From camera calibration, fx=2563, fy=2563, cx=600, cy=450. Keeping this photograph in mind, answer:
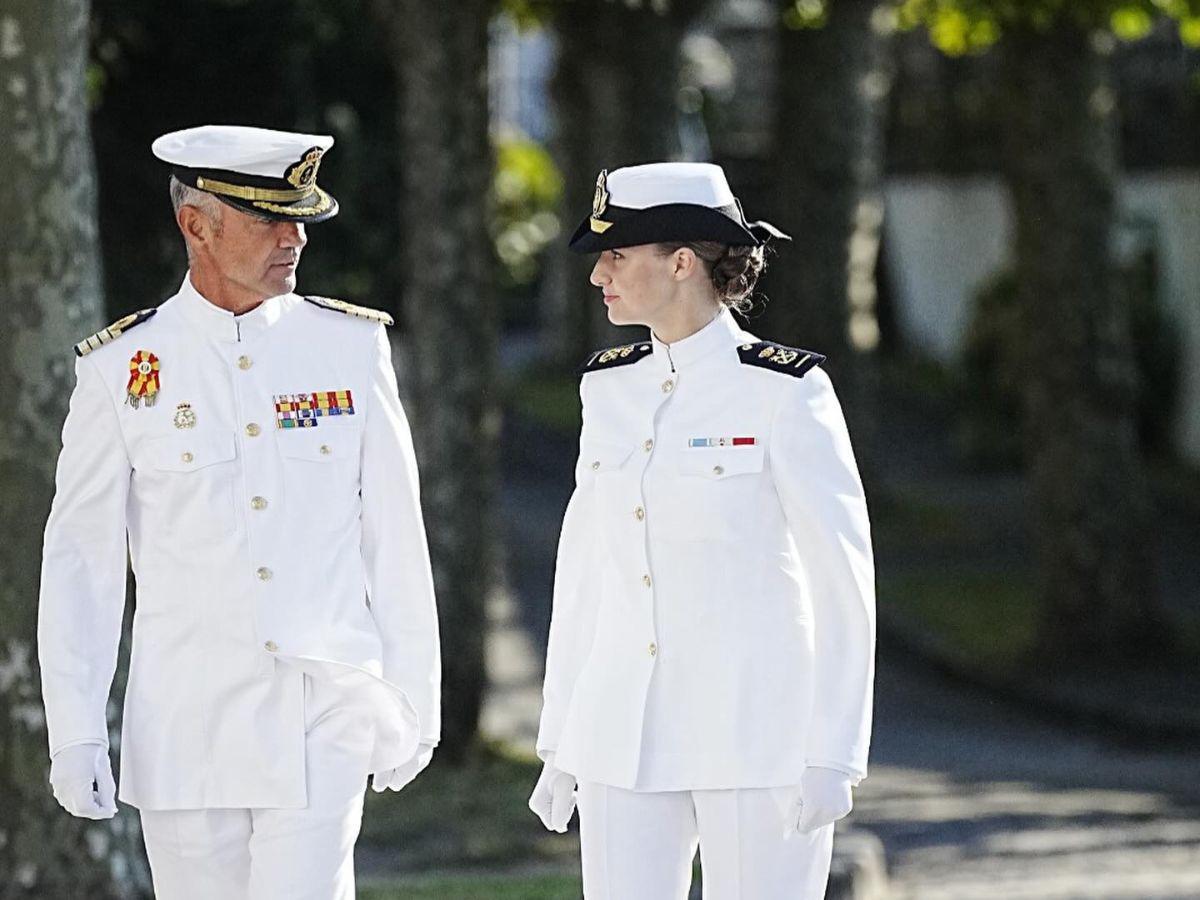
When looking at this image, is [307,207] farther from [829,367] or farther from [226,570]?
[829,367]

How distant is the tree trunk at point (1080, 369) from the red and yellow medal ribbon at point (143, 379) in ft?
35.5

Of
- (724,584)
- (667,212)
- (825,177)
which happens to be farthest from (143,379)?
(825,177)

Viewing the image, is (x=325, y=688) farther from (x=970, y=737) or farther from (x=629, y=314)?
(x=970, y=737)

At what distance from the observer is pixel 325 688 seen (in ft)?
15.7

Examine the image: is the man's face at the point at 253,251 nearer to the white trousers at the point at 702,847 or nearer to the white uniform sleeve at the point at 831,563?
the white uniform sleeve at the point at 831,563

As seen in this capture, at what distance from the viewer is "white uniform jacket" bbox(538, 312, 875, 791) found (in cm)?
471

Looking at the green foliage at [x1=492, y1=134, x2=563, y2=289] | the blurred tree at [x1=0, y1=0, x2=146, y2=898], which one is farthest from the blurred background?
the green foliage at [x1=492, y1=134, x2=563, y2=289]

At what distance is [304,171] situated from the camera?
485cm

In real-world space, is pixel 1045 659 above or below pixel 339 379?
below

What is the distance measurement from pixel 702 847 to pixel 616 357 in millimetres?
983

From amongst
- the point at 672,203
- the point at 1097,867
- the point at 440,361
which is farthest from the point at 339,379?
the point at 440,361

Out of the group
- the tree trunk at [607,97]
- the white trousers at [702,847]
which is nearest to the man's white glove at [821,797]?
the white trousers at [702,847]

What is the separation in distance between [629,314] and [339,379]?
57 cm

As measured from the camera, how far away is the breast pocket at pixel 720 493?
4789 millimetres
